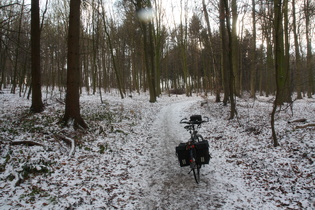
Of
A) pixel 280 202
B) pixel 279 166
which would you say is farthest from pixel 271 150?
pixel 280 202

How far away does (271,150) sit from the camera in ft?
24.0

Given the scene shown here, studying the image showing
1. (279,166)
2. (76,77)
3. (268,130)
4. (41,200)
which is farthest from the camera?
(76,77)

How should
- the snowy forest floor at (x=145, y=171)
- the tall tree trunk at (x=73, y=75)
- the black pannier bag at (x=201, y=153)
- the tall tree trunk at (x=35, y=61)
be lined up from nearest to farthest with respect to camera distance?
1. the snowy forest floor at (x=145, y=171)
2. the black pannier bag at (x=201, y=153)
3. the tall tree trunk at (x=73, y=75)
4. the tall tree trunk at (x=35, y=61)

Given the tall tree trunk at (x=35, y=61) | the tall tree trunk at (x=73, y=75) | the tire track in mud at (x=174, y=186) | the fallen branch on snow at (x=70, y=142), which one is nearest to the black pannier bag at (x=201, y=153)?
the tire track in mud at (x=174, y=186)

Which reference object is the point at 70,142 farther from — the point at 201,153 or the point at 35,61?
the point at 35,61

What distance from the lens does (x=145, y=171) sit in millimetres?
6902

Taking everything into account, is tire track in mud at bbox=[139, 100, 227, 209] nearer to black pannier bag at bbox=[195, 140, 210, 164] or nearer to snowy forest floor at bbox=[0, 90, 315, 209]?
snowy forest floor at bbox=[0, 90, 315, 209]

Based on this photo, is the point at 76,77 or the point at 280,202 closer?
the point at 280,202

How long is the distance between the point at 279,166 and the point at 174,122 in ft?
27.0

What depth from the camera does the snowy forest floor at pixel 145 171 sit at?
4969 mm

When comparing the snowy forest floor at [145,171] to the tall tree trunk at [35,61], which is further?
the tall tree trunk at [35,61]

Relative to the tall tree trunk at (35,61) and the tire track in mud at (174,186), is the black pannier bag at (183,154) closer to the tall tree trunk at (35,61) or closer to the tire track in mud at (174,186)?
the tire track in mud at (174,186)

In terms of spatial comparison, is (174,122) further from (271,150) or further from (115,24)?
(115,24)

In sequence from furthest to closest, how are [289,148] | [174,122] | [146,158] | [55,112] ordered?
1. [174,122]
2. [55,112]
3. [146,158]
4. [289,148]
